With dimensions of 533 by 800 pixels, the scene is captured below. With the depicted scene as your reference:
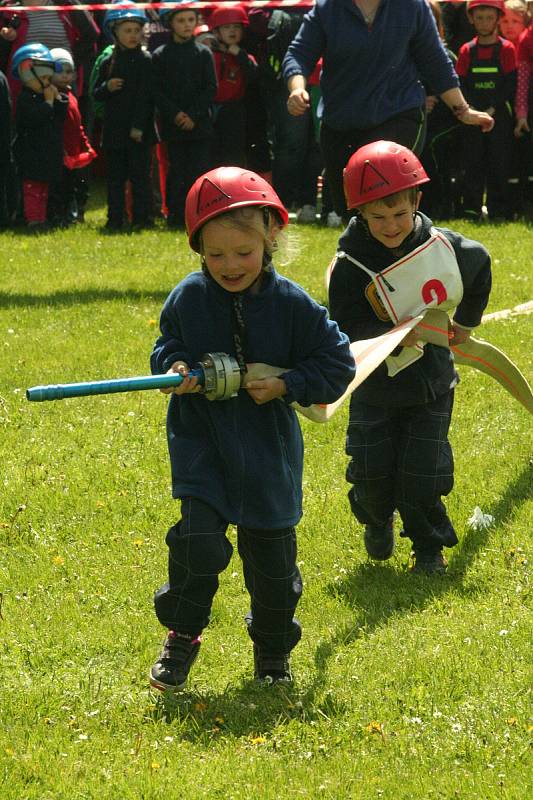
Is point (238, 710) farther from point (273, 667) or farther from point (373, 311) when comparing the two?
point (373, 311)

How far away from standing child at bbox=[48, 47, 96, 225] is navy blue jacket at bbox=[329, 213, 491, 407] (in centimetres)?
915

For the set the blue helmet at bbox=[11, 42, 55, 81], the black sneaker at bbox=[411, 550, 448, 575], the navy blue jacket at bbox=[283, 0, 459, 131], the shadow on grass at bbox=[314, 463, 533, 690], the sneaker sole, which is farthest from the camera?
the blue helmet at bbox=[11, 42, 55, 81]

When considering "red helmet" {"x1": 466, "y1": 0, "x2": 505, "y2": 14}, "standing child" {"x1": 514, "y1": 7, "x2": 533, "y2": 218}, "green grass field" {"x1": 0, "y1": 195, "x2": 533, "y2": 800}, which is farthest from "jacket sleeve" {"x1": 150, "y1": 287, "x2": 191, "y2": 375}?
"standing child" {"x1": 514, "y1": 7, "x2": 533, "y2": 218}

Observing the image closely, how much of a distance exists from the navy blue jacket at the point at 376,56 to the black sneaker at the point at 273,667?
418 centimetres

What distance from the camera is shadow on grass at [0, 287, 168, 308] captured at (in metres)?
10.4

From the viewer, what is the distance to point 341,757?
4.13 meters

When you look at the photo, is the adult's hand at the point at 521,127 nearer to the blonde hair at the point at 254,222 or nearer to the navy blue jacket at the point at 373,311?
the navy blue jacket at the point at 373,311

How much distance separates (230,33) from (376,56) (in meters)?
6.46

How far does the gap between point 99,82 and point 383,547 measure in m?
9.37

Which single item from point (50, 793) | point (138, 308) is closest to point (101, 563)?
point (50, 793)

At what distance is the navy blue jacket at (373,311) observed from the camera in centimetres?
538

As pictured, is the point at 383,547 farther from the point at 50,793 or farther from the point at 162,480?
the point at 50,793

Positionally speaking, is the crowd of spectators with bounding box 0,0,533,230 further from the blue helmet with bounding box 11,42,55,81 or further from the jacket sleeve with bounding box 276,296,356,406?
the jacket sleeve with bounding box 276,296,356,406

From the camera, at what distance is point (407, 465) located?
557 cm
